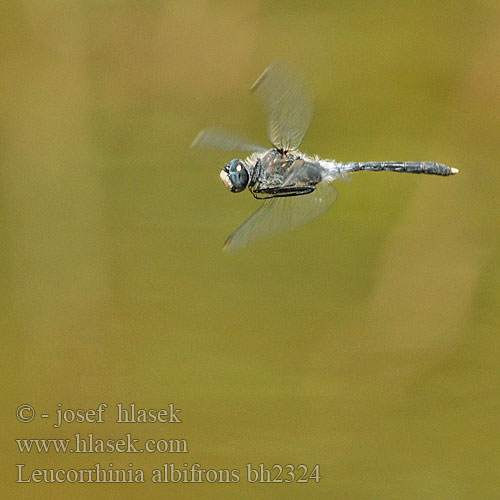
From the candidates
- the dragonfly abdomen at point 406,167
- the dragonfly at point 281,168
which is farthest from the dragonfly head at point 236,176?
the dragonfly abdomen at point 406,167

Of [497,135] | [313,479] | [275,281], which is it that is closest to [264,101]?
[275,281]

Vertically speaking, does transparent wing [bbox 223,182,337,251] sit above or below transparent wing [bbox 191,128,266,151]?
below

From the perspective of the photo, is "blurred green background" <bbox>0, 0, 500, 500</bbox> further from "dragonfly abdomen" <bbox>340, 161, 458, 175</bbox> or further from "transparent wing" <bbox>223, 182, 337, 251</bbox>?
"transparent wing" <bbox>223, 182, 337, 251</bbox>

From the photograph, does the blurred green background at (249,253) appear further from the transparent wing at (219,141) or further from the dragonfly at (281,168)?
the transparent wing at (219,141)

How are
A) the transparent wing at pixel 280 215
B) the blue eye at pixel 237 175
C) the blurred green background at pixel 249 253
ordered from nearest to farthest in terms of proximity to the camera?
the transparent wing at pixel 280 215, the blue eye at pixel 237 175, the blurred green background at pixel 249 253

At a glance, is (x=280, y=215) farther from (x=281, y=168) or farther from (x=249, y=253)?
(x=249, y=253)

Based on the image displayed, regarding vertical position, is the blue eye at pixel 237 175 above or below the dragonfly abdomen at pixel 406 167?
below

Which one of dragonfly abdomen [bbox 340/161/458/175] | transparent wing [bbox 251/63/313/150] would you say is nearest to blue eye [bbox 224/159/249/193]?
transparent wing [bbox 251/63/313/150]
